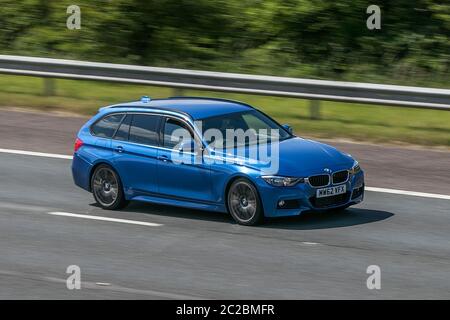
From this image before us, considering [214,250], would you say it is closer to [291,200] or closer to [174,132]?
[291,200]

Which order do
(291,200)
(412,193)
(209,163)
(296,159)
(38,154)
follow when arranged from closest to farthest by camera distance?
1. (291,200)
2. (296,159)
3. (209,163)
4. (412,193)
5. (38,154)

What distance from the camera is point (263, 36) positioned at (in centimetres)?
2603

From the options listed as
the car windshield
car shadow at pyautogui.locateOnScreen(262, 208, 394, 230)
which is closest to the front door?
the car windshield

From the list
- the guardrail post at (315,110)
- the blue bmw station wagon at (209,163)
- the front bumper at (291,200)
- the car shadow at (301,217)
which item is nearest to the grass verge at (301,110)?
the guardrail post at (315,110)

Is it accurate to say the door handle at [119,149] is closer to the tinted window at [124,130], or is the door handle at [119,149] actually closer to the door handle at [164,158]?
the tinted window at [124,130]

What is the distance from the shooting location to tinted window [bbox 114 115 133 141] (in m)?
14.5

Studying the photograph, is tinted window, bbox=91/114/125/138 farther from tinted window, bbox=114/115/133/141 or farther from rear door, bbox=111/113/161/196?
rear door, bbox=111/113/161/196

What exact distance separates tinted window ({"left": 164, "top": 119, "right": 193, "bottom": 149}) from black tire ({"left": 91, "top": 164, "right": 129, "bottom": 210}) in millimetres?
920

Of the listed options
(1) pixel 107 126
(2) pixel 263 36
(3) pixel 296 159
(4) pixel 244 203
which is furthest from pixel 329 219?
(2) pixel 263 36

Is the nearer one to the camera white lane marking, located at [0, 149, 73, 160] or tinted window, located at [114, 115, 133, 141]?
tinted window, located at [114, 115, 133, 141]

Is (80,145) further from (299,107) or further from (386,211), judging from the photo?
(299,107)

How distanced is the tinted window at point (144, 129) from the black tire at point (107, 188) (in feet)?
1.84

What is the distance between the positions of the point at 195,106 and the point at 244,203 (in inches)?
68.1

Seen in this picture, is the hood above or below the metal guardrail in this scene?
above
